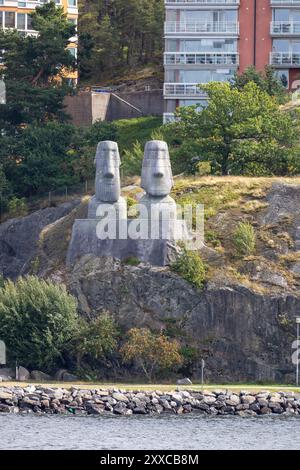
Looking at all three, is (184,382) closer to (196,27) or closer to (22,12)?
(196,27)

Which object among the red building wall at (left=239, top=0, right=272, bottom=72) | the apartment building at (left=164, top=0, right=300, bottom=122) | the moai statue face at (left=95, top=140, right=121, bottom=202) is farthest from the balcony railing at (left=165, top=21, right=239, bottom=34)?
the moai statue face at (left=95, top=140, right=121, bottom=202)

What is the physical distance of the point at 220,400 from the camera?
100 meters

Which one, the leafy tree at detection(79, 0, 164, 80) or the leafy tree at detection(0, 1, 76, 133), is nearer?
the leafy tree at detection(0, 1, 76, 133)

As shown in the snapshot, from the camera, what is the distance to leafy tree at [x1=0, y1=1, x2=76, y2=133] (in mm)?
138250

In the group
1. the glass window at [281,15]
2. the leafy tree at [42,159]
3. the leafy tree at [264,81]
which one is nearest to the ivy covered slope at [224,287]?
the leafy tree at [42,159]

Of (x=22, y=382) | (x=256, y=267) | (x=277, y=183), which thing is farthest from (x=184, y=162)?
(x=22, y=382)

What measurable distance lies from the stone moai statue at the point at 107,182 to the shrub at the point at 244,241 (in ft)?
21.0

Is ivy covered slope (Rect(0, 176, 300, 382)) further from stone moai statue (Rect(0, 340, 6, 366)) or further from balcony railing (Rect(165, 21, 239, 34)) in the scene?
balcony railing (Rect(165, 21, 239, 34))

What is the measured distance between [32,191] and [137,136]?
1223 centimetres

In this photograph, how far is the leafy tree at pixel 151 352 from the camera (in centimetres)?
10500

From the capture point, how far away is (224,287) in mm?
108000

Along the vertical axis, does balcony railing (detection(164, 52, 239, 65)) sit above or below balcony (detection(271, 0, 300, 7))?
below

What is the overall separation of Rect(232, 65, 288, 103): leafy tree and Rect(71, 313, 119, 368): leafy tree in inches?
1298

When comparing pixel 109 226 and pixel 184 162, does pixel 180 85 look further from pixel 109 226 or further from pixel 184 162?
pixel 109 226
